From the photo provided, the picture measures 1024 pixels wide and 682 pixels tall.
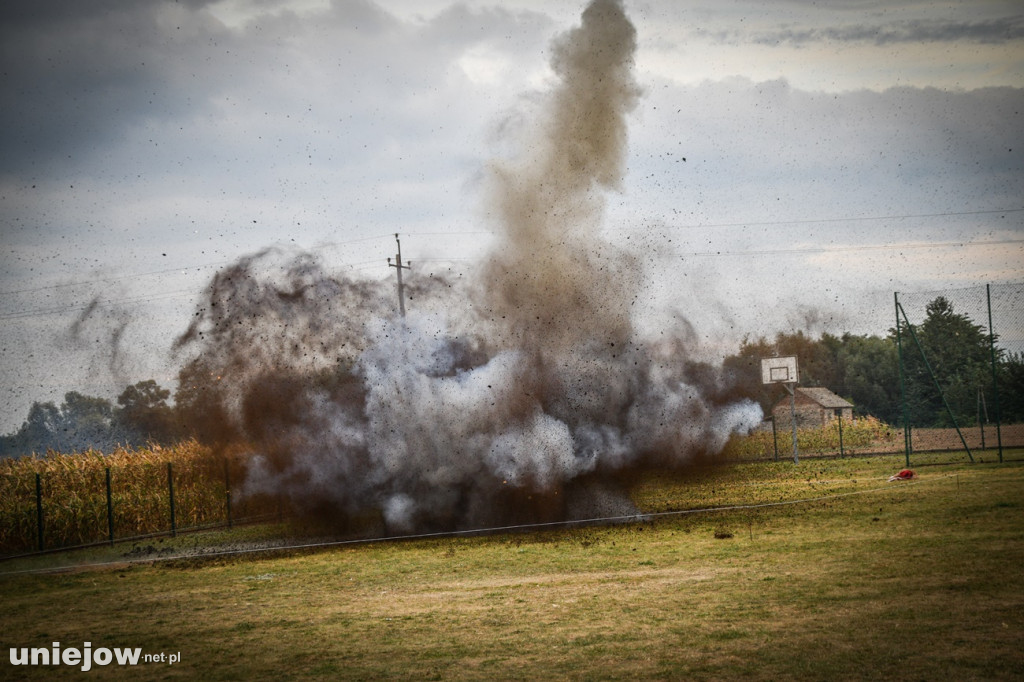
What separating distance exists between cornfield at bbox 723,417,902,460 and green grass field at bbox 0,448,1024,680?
1805cm

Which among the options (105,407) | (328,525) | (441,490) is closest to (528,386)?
(441,490)

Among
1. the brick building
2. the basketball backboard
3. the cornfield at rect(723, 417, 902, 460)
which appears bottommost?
the cornfield at rect(723, 417, 902, 460)

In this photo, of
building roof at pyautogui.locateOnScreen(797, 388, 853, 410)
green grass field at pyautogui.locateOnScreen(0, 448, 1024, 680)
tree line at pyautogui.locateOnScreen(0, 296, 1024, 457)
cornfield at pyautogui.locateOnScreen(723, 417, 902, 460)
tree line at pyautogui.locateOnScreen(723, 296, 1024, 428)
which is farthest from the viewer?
building roof at pyautogui.locateOnScreen(797, 388, 853, 410)

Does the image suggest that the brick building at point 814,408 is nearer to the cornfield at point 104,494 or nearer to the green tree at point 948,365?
the green tree at point 948,365

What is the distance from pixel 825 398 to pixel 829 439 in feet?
15.8

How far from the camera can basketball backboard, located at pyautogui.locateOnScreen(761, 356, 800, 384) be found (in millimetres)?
37688

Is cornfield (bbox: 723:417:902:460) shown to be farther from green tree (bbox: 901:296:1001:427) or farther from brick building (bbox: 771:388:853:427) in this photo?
green tree (bbox: 901:296:1001:427)

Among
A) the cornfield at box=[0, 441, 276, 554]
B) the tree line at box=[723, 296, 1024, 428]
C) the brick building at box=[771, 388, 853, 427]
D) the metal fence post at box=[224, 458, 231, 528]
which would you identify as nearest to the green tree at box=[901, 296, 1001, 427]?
the tree line at box=[723, 296, 1024, 428]

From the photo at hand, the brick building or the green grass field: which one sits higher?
the brick building

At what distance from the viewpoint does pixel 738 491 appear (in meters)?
26.0

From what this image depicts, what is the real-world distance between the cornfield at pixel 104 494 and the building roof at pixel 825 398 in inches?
1151

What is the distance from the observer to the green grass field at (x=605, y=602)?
9070 millimetres

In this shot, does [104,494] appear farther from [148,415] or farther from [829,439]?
[829,439]

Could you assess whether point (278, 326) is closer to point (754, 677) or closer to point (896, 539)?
point (896, 539)
